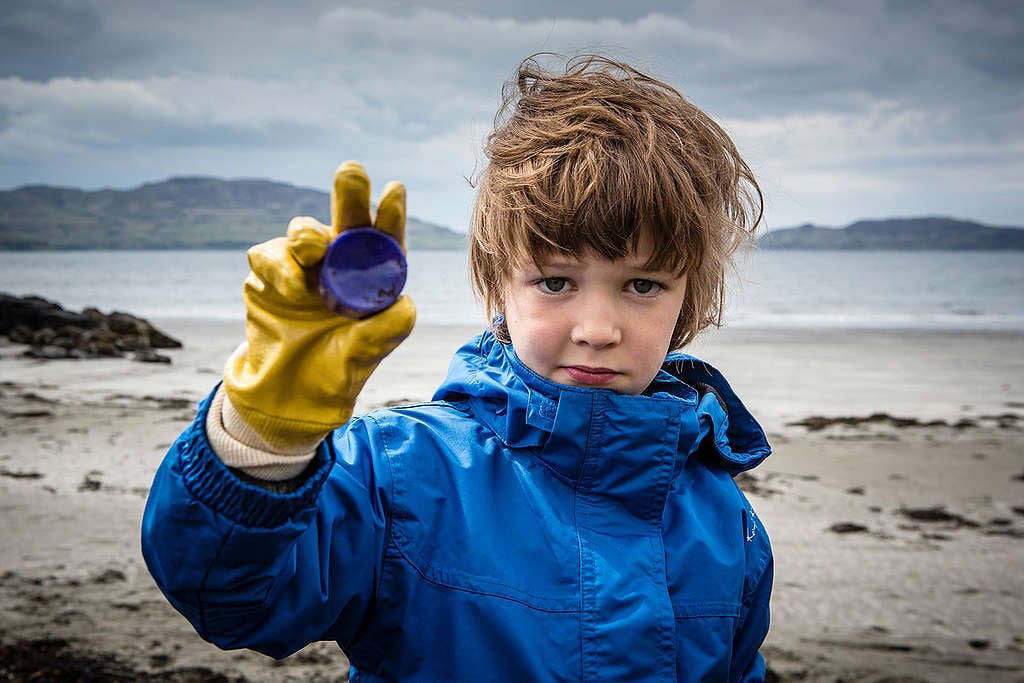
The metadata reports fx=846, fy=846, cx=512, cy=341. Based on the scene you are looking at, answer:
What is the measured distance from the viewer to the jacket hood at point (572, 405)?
1.63 metres

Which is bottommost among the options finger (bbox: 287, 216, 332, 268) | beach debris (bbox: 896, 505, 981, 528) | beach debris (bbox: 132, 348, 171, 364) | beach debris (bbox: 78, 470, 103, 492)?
beach debris (bbox: 78, 470, 103, 492)

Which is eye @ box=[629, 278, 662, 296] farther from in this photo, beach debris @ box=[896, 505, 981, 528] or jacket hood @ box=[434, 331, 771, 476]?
beach debris @ box=[896, 505, 981, 528]

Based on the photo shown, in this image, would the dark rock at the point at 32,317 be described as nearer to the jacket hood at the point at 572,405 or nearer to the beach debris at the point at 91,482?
the beach debris at the point at 91,482

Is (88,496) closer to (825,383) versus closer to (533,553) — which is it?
(533,553)

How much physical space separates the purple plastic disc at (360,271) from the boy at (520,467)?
3 centimetres

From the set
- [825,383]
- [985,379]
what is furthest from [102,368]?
[985,379]

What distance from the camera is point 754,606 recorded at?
1.92 meters

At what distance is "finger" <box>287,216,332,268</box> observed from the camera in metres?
1.14

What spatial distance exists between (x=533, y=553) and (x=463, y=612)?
0.17 m

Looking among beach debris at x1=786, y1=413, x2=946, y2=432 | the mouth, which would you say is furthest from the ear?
beach debris at x1=786, y1=413, x2=946, y2=432

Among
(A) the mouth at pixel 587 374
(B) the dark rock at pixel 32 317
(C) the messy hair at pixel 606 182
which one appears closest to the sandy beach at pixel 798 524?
(C) the messy hair at pixel 606 182

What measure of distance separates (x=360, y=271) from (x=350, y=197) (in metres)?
0.10

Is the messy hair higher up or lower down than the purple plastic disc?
higher up

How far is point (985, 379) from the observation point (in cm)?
1193
